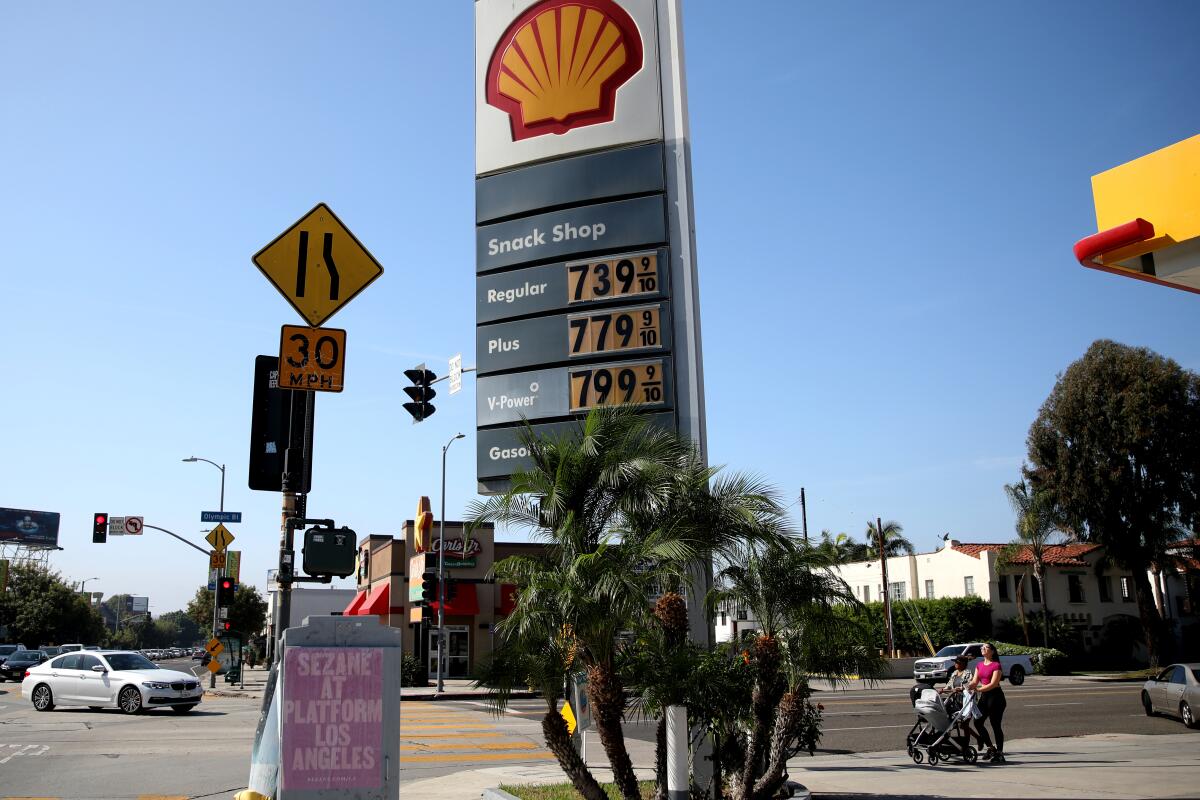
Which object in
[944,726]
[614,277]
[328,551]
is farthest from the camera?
[944,726]

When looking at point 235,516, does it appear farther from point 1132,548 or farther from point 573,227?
point 1132,548

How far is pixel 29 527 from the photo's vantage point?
14288 centimetres

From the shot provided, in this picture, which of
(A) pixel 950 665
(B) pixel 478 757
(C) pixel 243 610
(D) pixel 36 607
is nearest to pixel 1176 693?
(B) pixel 478 757

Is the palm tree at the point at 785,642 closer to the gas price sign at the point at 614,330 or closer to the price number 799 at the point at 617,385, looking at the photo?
the price number 799 at the point at 617,385

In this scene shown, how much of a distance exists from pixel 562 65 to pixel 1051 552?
5661cm

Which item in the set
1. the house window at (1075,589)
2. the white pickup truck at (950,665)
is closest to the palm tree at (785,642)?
the white pickup truck at (950,665)

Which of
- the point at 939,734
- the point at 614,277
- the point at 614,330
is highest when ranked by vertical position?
the point at 614,277

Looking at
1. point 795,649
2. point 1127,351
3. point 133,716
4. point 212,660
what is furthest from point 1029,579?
point 795,649

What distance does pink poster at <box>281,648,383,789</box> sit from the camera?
711 cm

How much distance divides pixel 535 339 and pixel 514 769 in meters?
6.41

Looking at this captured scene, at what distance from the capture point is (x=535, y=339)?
14.7 metres

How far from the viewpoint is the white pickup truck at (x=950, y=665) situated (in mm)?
37466

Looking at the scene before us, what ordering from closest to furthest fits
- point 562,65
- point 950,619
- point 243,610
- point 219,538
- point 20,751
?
1. point 562,65
2. point 20,751
3. point 219,538
4. point 950,619
5. point 243,610

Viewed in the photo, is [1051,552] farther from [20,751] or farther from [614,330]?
[20,751]
